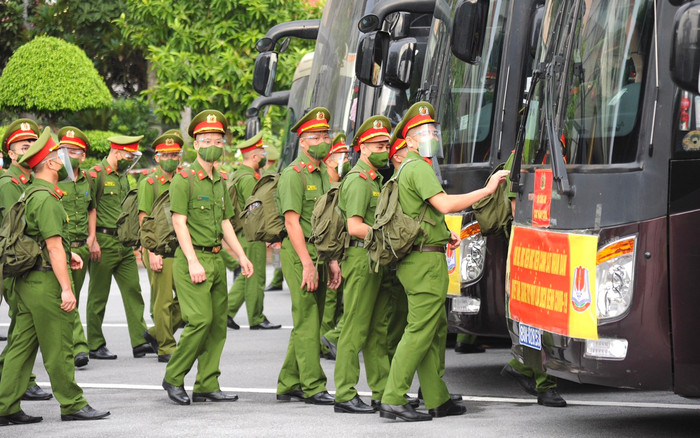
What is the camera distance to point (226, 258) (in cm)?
1675

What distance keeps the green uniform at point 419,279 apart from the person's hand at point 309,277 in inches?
44.1

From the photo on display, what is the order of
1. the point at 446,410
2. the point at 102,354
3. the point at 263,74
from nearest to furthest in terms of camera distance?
the point at 446,410
the point at 102,354
the point at 263,74

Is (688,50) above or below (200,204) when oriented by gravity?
above

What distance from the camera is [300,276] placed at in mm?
9555

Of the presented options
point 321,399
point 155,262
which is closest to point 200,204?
point 321,399

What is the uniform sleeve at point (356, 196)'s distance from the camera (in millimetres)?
8938

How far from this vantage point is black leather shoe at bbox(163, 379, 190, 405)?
948 centimetres

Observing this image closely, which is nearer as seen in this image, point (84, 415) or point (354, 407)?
point (84, 415)

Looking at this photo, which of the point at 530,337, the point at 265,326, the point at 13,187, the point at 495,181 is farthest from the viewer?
the point at 265,326

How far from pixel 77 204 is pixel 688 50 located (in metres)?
6.91

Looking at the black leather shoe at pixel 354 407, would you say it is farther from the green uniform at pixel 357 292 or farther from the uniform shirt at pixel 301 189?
the uniform shirt at pixel 301 189

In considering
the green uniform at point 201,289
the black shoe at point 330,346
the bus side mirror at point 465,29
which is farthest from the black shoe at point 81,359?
the bus side mirror at point 465,29

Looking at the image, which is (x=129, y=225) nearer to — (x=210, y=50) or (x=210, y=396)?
(x=210, y=396)

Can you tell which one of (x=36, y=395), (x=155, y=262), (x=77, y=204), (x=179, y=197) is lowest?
(x=36, y=395)
